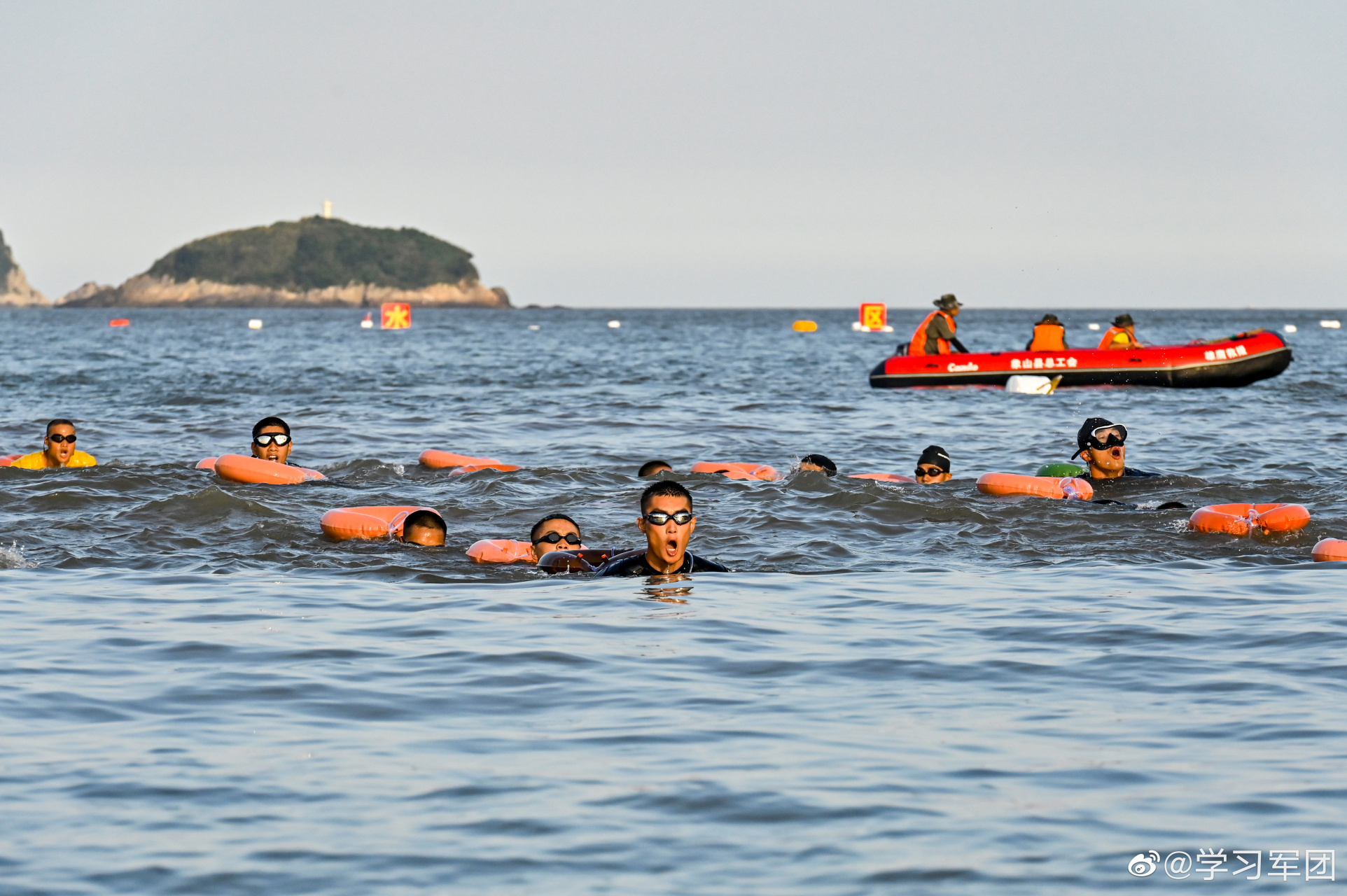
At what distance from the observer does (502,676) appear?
664 cm

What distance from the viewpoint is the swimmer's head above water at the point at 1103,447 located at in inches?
516

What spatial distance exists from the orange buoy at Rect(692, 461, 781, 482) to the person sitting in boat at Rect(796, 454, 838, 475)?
0.41m

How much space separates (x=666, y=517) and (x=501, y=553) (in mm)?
1585

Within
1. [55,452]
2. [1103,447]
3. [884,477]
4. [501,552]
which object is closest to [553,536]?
[501,552]

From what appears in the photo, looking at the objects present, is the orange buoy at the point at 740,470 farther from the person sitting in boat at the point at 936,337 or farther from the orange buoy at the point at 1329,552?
the person sitting in boat at the point at 936,337

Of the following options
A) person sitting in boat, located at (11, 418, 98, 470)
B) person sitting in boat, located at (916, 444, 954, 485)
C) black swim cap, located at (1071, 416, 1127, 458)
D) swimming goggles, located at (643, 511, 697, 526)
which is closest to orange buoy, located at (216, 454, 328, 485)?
person sitting in boat, located at (11, 418, 98, 470)

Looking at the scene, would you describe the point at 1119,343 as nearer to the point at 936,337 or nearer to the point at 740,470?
the point at 936,337

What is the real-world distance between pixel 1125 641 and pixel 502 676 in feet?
10.1

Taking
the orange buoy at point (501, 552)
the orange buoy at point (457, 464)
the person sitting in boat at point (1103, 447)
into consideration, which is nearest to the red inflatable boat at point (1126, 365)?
the orange buoy at point (457, 464)

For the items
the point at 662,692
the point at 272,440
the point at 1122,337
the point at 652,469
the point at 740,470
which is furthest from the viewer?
the point at 1122,337

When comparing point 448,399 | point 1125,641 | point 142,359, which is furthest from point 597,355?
point 1125,641

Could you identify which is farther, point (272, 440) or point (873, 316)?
point (873, 316)

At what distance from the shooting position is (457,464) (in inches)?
618

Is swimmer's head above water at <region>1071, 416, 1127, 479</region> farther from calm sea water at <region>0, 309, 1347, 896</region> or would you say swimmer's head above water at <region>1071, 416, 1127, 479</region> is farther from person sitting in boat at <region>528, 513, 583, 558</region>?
person sitting in boat at <region>528, 513, 583, 558</region>
